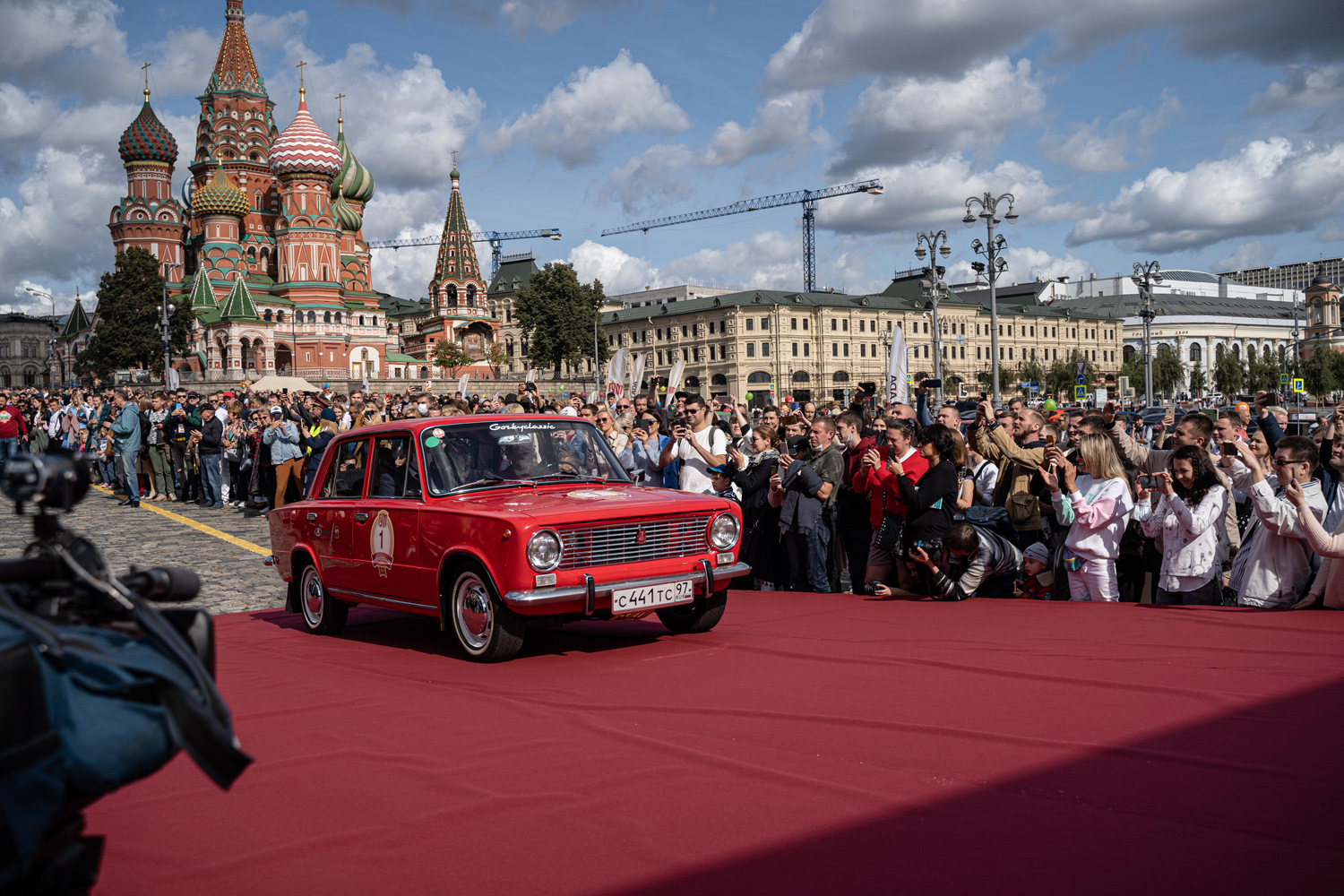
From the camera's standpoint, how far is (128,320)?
79438 millimetres

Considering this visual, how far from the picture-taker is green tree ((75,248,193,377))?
78938 mm

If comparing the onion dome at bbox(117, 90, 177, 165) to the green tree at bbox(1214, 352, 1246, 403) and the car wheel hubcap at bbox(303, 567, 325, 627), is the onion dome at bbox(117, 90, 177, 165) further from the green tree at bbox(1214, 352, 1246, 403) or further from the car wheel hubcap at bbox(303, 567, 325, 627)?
the green tree at bbox(1214, 352, 1246, 403)

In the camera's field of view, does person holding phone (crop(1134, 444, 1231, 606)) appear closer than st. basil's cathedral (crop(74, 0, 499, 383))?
Yes

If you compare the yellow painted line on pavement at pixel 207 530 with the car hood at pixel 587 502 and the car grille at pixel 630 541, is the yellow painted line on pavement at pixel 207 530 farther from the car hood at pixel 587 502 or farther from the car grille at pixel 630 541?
the car grille at pixel 630 541

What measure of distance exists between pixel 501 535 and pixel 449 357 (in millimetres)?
107455

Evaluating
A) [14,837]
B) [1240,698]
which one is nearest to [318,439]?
[1240,698]

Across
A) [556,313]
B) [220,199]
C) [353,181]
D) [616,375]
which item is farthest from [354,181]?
[616,375]

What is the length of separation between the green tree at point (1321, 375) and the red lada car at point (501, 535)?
11353cm

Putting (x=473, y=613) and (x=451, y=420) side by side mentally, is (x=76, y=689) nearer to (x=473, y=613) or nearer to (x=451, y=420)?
(x=473, y=613)

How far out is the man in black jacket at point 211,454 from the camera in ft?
66.3

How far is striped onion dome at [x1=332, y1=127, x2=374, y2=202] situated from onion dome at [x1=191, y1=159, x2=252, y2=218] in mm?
12955

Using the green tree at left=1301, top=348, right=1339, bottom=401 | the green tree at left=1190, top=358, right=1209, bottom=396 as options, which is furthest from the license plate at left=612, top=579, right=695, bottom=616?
the green tree at left=1190, top=358, right=1209, bottom=396

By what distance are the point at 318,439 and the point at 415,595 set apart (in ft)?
33.7

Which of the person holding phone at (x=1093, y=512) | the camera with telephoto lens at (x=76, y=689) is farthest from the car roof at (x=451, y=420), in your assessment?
the camera with telephoto lens at (x=76, y=689)
